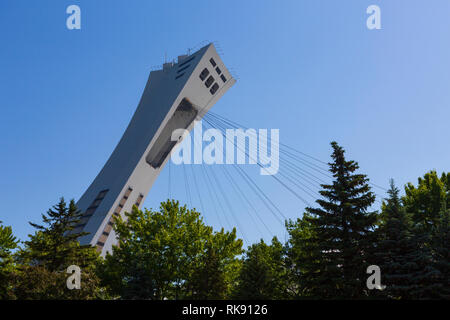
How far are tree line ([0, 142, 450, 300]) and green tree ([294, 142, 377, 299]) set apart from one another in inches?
2.1

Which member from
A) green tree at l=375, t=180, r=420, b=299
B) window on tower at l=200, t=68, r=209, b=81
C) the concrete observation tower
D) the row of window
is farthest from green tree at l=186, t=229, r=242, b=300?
window on tower at l=200, t=68, r=209, b=81

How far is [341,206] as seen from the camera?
18.2 m

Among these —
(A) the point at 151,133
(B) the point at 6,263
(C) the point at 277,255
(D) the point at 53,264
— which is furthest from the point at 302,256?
(A) the point at 151,133

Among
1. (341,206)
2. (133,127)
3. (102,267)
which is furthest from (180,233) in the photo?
(133,127)

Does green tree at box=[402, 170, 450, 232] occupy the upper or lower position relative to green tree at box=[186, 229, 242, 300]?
upper

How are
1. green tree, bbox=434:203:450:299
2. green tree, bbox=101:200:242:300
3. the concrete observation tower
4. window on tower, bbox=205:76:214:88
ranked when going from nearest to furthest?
green tree, bbox=434:203:450:299, green tree, bbox=101:200:242:300, the concrete observation tower, window on tower, bbox=205:76:214:88

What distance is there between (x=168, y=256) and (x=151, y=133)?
83.7 ft

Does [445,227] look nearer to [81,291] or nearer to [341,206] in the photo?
[341,206]

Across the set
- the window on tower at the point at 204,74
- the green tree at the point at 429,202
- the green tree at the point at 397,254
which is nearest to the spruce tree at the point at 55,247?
the green tree at the point at 397,254

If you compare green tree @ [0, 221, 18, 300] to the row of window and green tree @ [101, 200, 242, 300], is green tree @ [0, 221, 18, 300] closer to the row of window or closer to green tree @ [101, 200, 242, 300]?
green tree @ [101, 200, 242, 300]

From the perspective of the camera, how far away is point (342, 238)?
17.7 meters

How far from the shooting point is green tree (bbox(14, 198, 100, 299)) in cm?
1775

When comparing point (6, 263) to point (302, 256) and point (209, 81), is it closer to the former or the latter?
point (302, 256)
